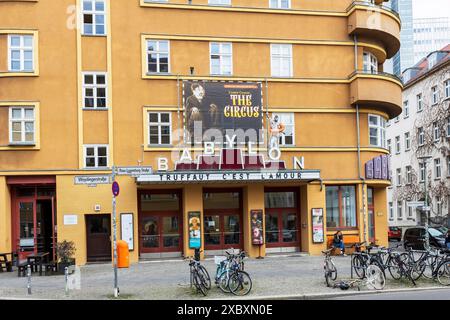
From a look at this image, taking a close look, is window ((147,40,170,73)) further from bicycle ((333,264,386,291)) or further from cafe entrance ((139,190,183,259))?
bicycle ((333,264,386,291))

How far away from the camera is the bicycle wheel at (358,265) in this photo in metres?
16.9

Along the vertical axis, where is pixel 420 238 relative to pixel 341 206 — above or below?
below

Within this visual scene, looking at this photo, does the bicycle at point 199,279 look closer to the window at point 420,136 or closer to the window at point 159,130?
the window at point 159,130

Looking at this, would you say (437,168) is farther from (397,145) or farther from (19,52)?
(19,52)

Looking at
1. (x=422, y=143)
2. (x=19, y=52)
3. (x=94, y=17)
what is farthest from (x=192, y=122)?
(x=422, y=143)

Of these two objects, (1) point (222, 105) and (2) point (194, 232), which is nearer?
(2) point (194, 232)

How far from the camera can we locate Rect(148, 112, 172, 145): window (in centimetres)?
2577

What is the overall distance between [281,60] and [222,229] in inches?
354

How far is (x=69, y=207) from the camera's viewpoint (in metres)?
24.5

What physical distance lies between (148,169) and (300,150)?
13467 millimetres

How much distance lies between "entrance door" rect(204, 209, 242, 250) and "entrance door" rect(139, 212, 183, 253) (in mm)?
1434

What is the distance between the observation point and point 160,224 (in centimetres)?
2644
